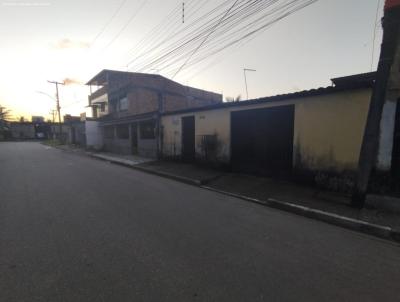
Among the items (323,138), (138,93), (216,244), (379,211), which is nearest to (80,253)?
(216,244)

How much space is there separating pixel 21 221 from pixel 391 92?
364 inches

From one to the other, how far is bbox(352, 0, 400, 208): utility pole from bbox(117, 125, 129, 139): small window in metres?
18.4

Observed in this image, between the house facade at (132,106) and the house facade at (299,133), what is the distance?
20.8 ft

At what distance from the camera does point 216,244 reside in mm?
4004

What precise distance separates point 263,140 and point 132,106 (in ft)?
60.9

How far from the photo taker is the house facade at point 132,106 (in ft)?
59.0

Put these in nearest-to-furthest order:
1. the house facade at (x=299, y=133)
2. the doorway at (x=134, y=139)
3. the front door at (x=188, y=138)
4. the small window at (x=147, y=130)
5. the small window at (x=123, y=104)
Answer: the house facade at (x=299, y=133)
the front door at (x=188, y=138)
the small window at (x=147, y=130)
the doorway at (x=134, y=139)
the small window at (x=123, y=104)

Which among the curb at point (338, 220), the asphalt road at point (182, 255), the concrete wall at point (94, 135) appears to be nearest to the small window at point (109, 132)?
the concrete wall at point (94, 135)

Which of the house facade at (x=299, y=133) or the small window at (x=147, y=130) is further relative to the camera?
the small window at (x=147, y=130)

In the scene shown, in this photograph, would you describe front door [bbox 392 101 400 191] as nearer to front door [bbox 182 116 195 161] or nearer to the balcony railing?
front door [bbox 182 116 195 161]

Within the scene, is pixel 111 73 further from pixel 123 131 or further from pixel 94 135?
pixel 123 131

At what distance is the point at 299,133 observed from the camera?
802cm

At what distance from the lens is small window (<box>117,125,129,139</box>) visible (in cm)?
2100

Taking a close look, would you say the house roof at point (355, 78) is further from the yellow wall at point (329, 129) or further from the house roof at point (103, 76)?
the house roof at point (103, 76)
